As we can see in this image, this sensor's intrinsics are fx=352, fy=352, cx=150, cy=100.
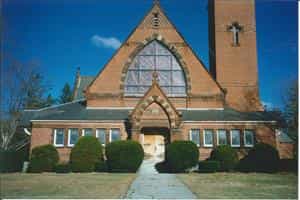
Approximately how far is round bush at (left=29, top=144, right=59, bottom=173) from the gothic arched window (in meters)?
7.65

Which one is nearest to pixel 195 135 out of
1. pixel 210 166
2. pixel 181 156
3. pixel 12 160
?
pixel 210 166

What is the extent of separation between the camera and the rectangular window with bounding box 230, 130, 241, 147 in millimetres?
25078

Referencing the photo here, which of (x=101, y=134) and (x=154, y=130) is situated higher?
(x=154, y=130)

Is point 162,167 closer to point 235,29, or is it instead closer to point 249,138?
point 249,138

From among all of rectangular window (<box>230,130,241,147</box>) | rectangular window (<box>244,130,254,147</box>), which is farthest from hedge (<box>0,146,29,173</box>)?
rectangular window (<box>244,130,254,147</box>)

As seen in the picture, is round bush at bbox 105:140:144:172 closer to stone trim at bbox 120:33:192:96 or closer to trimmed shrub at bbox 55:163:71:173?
trimmed shrub at bbox 55:163:71:173

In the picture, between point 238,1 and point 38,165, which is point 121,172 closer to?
point 38,165

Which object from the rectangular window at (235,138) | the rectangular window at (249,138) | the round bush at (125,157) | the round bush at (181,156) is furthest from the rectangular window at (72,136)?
the rectangular window at (249,138)

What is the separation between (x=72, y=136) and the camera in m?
25.2

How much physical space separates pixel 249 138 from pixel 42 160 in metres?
14.2

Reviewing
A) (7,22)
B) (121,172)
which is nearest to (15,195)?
(7,22)

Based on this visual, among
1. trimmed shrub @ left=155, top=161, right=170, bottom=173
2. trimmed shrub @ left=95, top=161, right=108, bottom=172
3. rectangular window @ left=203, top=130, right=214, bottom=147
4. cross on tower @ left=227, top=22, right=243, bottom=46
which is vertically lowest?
trimmed shrub @ left=155, top=161, right=170, bottom=173

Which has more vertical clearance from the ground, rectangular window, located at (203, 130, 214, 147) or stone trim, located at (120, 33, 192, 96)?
stone trim, located at (120, 33, 192, 96)

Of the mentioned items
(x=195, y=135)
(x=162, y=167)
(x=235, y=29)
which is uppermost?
(x=235, y=29)
